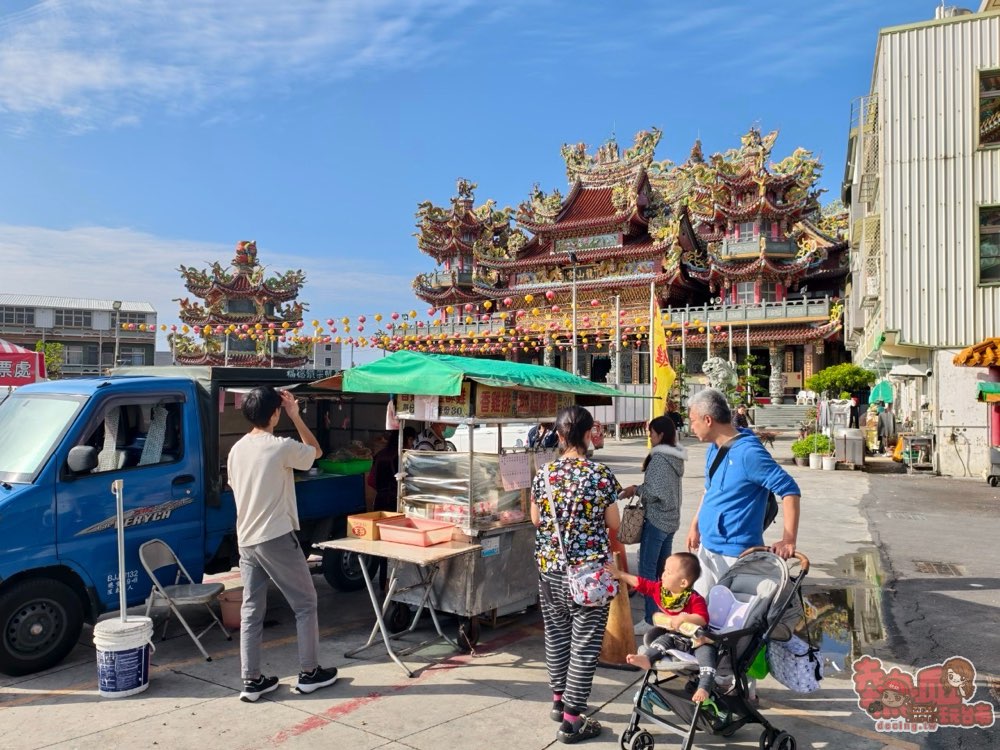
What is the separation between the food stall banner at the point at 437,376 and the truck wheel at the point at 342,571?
2143mm

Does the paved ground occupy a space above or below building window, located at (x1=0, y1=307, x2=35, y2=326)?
below

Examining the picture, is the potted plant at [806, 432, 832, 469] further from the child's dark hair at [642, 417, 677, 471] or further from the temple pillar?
the temple pillar

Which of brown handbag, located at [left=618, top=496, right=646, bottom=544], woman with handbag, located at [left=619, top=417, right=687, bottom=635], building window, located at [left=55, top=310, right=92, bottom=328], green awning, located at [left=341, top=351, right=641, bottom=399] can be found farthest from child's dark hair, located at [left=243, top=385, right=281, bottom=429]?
building window, located at [left=55, top=310, right=92, bottom=328]

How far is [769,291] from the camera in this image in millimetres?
45031

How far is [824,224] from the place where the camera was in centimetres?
4675

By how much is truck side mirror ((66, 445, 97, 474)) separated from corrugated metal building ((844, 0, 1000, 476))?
18.1 metres

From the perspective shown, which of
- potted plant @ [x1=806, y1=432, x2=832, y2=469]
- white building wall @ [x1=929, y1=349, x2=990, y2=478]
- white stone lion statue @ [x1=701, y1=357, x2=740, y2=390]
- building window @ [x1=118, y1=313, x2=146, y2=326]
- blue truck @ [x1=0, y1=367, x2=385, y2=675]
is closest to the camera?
blue truck @ [x1=0, y1=367, x2=385, y2=675]

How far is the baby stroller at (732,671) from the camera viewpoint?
156 inches

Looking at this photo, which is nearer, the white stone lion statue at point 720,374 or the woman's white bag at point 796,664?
the woman's white bag at point 796,664

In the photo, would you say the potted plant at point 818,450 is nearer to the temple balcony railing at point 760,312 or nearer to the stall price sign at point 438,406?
the stall price sign at point 438,406

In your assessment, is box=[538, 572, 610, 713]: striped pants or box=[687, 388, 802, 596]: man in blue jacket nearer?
box=[538, 572, 610, 713]: striped pants

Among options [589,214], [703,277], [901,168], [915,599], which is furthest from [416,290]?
[915,599]


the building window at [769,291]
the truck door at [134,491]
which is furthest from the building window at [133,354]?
the truck door at [134,491]

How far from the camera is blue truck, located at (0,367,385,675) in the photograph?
534cm
